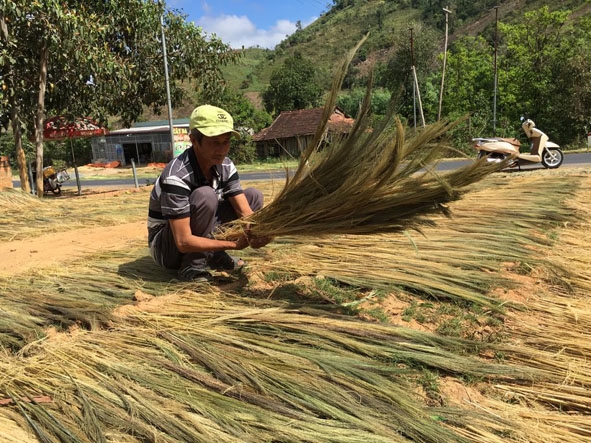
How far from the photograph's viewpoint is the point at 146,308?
1.95 meters

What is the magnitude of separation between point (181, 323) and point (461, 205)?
293cm

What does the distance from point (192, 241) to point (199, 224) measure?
147 millimetres

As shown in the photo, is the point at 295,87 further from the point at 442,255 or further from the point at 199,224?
the point at 199,224

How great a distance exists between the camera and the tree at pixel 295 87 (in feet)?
106

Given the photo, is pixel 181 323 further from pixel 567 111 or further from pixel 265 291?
pixel 567 111

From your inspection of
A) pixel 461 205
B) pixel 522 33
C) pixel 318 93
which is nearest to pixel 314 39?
pixel 318 93

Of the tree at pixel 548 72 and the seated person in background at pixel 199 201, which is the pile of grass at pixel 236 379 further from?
the tree at pixel 548 72

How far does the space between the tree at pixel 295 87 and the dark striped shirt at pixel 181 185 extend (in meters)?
31.2

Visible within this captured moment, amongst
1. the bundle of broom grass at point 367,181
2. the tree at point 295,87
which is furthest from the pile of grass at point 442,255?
the tree at point 295,87

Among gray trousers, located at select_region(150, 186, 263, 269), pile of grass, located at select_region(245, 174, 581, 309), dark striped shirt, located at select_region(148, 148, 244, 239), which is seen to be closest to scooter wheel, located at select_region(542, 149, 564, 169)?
pile of grass, located at select_region(245, 174, 581, 309)

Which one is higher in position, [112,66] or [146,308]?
[112,66]

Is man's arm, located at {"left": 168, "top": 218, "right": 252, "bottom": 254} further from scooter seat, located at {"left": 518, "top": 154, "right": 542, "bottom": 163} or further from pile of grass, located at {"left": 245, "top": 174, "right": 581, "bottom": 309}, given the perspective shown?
scooter seat, located at {"left": 518, "top": 154, "right": 542, "bottom": 163}

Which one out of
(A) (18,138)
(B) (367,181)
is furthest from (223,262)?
(A) (18,138)

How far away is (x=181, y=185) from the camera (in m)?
2.04
